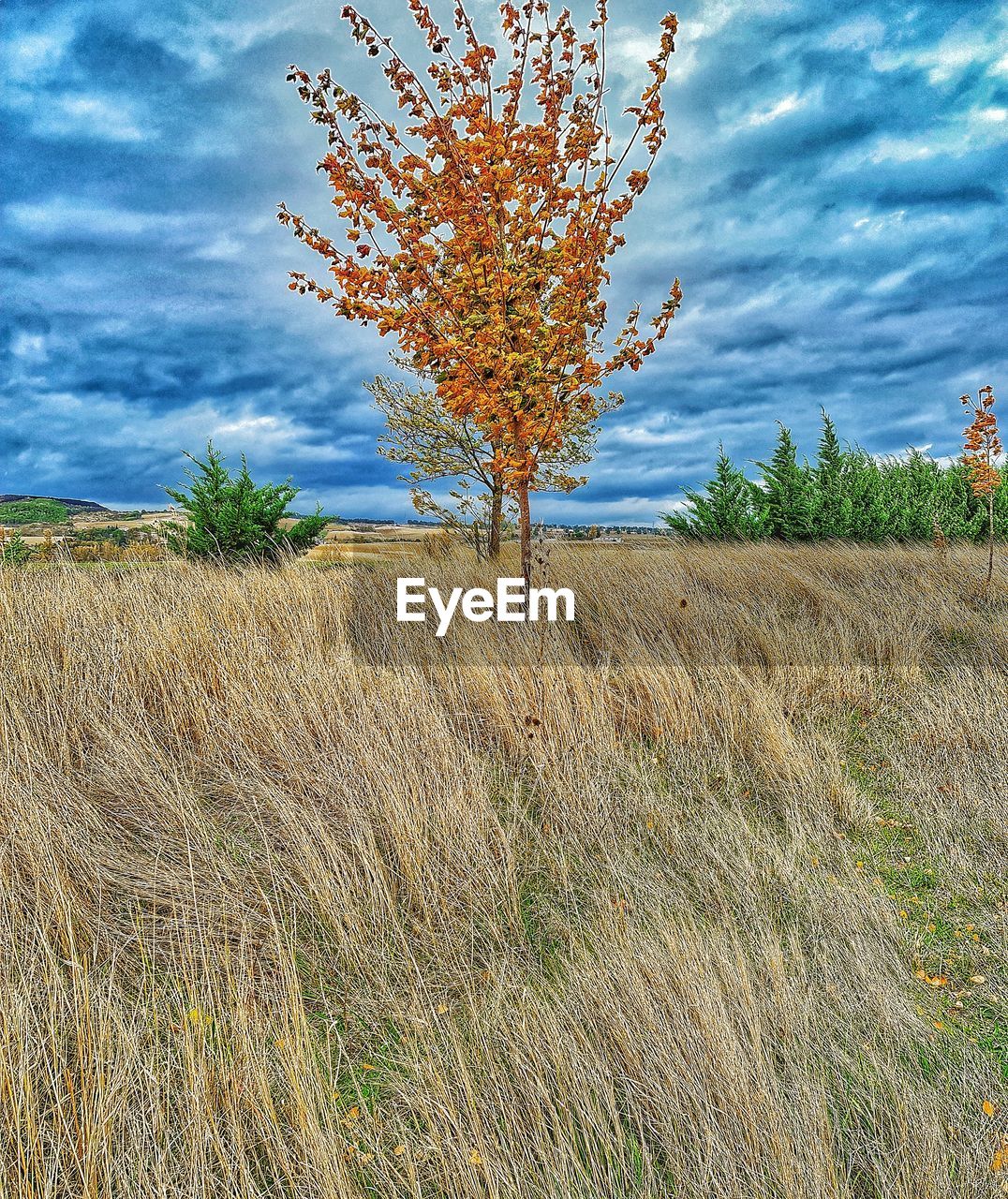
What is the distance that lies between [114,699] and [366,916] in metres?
2.79

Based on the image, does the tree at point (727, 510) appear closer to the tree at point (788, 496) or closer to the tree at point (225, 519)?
the tree at point (788, 496)

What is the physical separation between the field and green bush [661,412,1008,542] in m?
7.61

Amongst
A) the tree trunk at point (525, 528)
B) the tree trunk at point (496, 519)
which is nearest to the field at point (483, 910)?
the tree trunk at point (525, 528)

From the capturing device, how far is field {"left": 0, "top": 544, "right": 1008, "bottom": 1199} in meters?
1.96

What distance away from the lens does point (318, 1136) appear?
1.87 metres

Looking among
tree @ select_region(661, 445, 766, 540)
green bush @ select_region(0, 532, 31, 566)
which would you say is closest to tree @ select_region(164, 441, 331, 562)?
green bush @ select_region(0, 532, 31, 566)

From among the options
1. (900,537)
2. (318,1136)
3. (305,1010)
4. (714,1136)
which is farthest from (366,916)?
(900,537)

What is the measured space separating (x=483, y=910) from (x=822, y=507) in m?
12.7

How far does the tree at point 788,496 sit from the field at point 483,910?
25.7ft

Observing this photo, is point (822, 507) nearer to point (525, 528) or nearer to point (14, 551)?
point (525, 528)

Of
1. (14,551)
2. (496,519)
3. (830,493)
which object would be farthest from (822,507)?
(14,551)

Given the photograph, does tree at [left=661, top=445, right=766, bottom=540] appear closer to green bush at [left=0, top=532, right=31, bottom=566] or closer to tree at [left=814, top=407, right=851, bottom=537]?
tree at [left=814, top=407, right=851, bottom=537]

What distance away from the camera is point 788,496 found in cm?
1358

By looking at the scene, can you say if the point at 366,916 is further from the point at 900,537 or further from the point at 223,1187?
the point at 900,537
